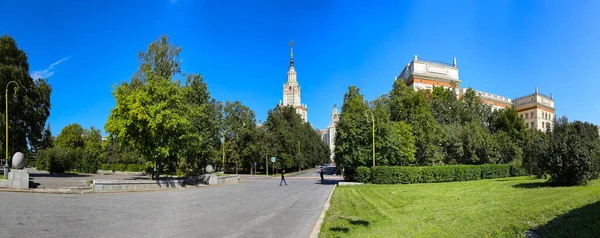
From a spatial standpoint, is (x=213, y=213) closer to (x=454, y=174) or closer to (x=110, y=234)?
(x=110, y=234)

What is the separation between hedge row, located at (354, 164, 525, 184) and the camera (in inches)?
1125

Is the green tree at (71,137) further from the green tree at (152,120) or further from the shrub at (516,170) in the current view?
the shrub at (516,170)

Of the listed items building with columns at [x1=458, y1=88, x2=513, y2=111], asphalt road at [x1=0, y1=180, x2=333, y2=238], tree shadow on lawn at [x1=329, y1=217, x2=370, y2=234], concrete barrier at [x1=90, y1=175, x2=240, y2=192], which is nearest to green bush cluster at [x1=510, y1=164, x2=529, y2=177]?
concrete barrier at [x1=90, y1=175, x2=240, y2=192]

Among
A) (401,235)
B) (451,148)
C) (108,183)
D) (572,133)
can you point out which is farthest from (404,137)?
(401,235)

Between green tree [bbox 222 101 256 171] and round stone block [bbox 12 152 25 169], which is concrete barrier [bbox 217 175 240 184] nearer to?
round stone block [bbox 12 152 25 169]

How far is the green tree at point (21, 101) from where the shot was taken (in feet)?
103

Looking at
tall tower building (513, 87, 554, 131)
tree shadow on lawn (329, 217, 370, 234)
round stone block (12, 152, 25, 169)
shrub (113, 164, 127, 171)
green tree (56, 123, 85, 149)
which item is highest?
tall tower building (513, 87, 554, 131)

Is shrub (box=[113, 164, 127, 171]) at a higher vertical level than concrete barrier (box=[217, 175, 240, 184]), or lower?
lower

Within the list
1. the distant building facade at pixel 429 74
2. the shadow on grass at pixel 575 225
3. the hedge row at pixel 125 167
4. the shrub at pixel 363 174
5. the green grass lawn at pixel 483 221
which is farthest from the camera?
the distant building facade at pixel 429 74

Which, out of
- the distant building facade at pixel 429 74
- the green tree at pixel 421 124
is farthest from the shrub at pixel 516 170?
the distant building facade at pixel 429 74

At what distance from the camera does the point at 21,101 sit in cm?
3266

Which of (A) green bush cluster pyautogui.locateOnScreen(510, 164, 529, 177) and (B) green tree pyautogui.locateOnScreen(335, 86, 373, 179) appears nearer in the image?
(B) green tree pyautogui.locateOnScreen(335, 86, 373, 179)

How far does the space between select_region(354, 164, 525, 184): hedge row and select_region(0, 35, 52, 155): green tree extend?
31568 mm

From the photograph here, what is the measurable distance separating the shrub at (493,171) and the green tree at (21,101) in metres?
43.7
